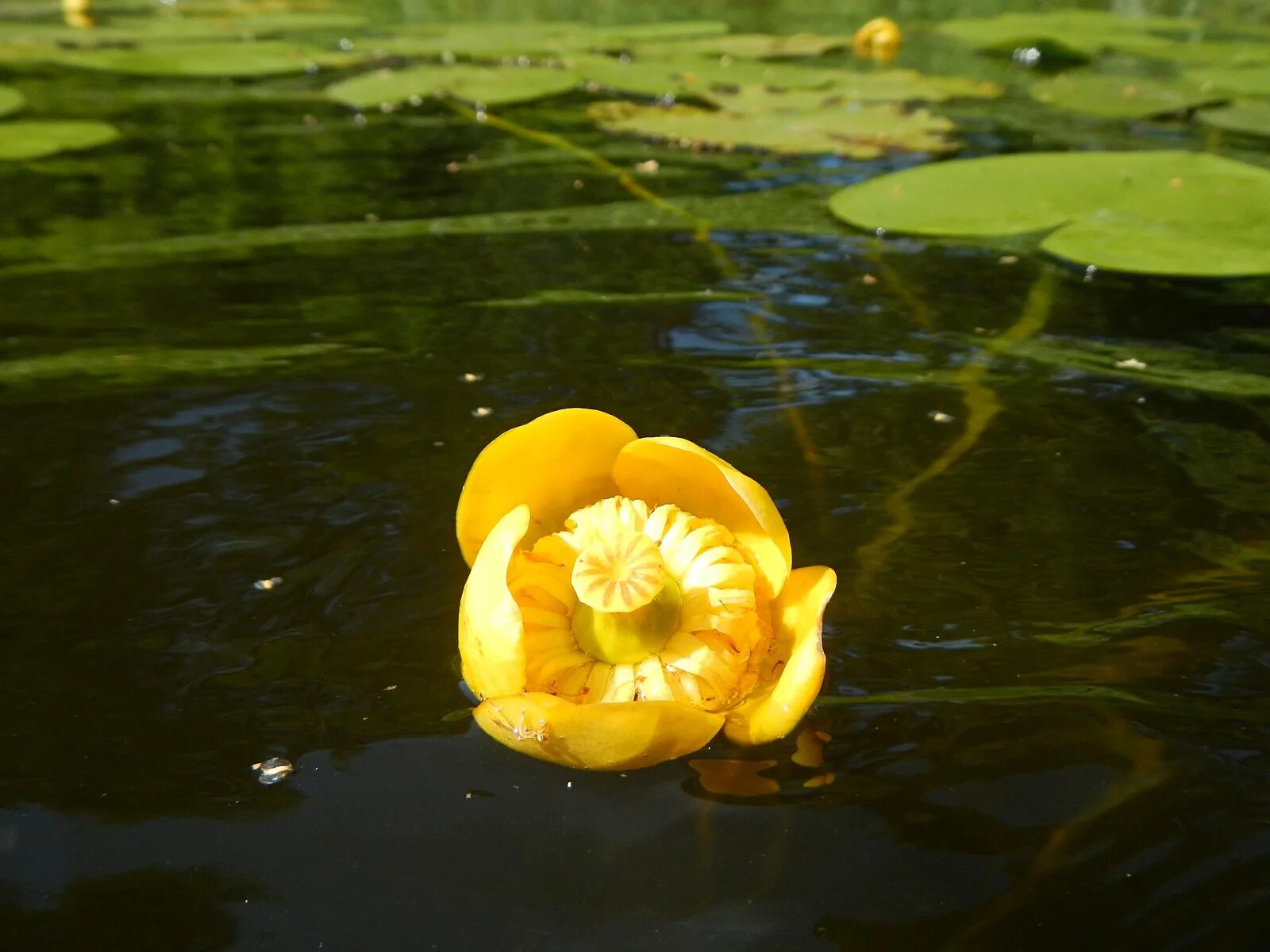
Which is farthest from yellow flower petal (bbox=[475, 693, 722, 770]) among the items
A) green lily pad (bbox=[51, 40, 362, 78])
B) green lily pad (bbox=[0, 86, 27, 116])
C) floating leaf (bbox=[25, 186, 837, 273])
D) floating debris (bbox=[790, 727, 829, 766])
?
green lily pad (bbox=[51, 40, 362, 78])

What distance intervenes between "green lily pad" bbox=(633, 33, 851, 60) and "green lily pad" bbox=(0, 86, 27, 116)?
108 inches

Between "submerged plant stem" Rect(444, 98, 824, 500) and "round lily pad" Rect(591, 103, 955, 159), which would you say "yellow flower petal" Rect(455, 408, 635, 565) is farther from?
"round lily pad" Rect(591, 103, 955, 159)

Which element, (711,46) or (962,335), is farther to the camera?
(711,46)

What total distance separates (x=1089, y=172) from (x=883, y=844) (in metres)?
2.27

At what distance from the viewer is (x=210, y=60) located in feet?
17.4

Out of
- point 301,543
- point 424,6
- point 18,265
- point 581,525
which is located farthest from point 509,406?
point 424,6

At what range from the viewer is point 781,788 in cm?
108

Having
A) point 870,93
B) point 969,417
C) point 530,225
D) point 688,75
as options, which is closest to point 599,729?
point 969,417

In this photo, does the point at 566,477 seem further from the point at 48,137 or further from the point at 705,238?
the point at 48,137

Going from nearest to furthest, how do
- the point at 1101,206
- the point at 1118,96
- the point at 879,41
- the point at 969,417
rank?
the point at 969,417, the point at 1101,206, the point at 1118,96, the point at 879,41

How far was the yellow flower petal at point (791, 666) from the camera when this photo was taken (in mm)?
967

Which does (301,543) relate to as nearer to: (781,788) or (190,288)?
(781,788)

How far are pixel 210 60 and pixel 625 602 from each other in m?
5.12

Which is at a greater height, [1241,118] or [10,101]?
[10,101]
